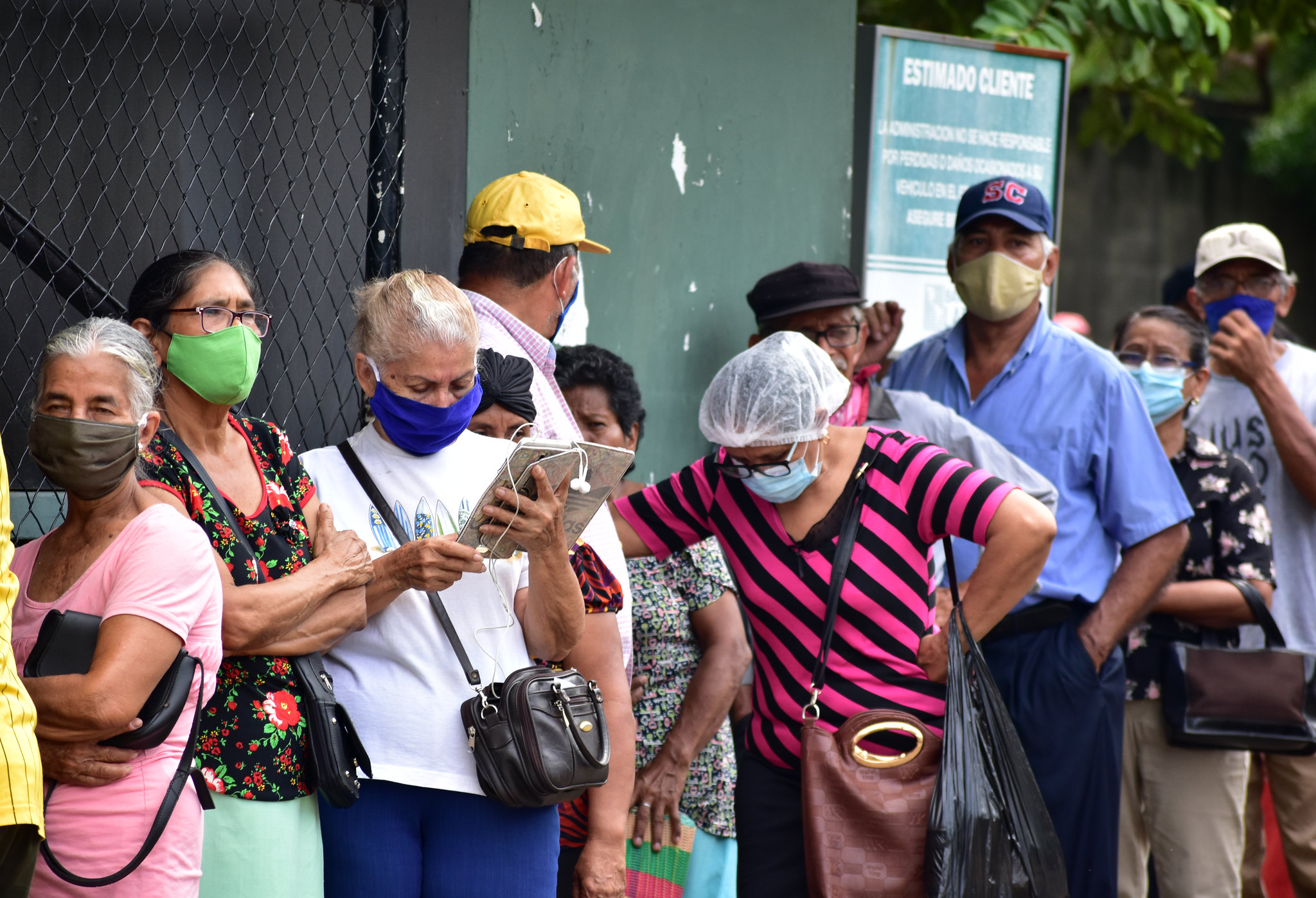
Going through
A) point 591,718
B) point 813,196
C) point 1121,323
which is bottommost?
point 591,718

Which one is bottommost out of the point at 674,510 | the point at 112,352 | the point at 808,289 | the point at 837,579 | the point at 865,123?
the point at 837,579

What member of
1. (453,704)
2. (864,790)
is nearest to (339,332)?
(453,704)

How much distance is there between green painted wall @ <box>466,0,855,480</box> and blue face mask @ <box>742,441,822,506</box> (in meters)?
1.45

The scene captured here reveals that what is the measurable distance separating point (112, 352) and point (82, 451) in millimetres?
198

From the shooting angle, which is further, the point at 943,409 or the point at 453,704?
the point at 943,409

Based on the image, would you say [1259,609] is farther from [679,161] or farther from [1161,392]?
[679,161]

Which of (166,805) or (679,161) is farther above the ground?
(679,161)

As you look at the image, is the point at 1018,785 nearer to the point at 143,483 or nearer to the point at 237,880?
the point at 237,880

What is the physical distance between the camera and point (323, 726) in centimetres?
247

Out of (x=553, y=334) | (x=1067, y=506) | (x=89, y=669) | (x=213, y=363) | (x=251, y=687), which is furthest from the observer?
(x=1067, y=506)

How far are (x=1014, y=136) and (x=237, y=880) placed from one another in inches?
162

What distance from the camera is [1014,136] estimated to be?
17.5ft

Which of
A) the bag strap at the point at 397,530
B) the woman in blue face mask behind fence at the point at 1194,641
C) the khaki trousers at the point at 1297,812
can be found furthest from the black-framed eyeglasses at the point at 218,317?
the khaki trousers at the point at 1297,812

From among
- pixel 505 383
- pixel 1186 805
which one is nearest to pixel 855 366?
pixel 505 383
